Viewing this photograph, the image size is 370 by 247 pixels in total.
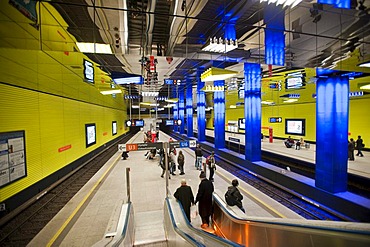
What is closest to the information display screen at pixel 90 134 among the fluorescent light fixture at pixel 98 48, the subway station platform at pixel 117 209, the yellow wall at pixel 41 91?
the yellow wall at pixel 41 91

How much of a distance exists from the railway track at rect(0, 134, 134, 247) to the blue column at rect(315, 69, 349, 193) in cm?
807

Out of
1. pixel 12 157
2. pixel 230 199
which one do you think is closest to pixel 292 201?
pixel 230 199

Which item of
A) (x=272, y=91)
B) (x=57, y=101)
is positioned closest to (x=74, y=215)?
(x=57, y=101)

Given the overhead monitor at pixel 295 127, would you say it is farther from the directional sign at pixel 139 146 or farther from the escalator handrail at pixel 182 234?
the escalator handrail at pixel 182 234

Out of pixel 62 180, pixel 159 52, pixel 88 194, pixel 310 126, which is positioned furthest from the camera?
pixel 310 126

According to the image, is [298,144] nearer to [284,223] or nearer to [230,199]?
[230,199]

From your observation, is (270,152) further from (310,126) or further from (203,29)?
(203,29)

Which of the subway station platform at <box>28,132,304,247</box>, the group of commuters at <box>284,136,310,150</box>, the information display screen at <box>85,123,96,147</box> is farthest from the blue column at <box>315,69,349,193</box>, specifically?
the information display screen at <box>85,123,96,147</box>

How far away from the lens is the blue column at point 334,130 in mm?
5902

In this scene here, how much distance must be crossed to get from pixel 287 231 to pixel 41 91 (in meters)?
8.10

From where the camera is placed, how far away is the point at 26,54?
6043 millimetres

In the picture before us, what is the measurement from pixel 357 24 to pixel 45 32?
32.4ft

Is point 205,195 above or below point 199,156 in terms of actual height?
above

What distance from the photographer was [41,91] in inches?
272
